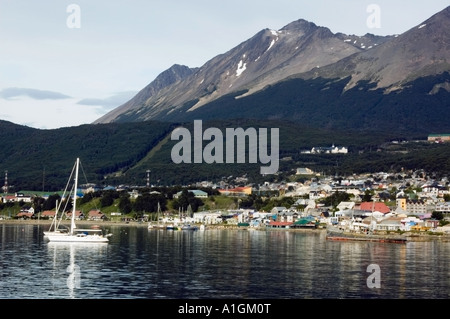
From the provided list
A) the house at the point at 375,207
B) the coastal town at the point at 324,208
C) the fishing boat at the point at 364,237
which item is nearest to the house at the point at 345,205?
the coastal town at the point at 324,208

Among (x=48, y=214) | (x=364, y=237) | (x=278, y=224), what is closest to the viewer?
(x=364, y=237)

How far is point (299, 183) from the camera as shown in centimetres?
19425

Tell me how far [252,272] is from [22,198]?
144m

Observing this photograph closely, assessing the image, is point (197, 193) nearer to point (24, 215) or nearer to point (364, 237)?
point (24, 215)

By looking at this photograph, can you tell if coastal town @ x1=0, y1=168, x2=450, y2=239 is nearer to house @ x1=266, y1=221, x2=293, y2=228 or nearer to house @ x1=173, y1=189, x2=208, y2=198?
house @ x1=173, y1=189, x2=208, y2=198

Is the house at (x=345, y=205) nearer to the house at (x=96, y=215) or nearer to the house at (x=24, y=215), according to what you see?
the house at (x=96, y=215)

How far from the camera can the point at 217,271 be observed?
54.6 m

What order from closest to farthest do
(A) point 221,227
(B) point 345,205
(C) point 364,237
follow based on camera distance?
(C) point 364,237 < (A) point 221,227 < (B) point 345,205

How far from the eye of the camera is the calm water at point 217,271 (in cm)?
4441

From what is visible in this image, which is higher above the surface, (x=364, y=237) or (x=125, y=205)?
(x=125, y=205)

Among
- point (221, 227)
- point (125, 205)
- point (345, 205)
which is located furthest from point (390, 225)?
point (125, 205)

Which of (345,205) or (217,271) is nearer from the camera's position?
(217,271)
